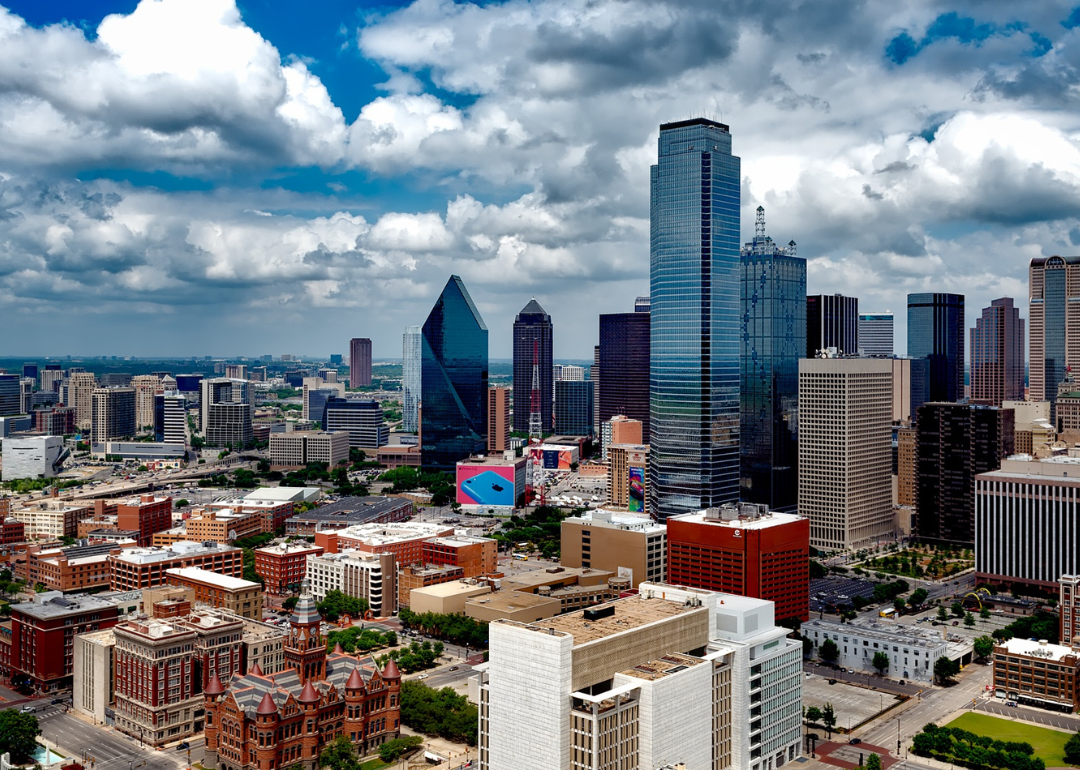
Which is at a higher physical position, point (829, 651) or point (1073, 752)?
point (829, 651)

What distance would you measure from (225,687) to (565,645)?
2738 centimetres

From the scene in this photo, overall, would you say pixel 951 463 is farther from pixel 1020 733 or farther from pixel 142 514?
pixel 142 514

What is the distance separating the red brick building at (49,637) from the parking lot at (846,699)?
50339 mm

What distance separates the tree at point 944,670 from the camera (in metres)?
70.4

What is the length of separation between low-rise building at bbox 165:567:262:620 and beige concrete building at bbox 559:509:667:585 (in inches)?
1258

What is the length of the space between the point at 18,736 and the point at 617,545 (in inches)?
2142

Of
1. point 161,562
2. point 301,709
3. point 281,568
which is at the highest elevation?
point 161,562

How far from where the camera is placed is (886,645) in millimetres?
72875

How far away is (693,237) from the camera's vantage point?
11462 cm

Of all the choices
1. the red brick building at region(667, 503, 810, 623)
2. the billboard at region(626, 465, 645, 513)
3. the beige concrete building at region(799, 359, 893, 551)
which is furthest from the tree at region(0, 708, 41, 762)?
the beige concrete building at region(799, 359, 893, 551)

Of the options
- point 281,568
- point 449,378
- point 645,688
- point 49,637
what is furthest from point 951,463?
point 49,637

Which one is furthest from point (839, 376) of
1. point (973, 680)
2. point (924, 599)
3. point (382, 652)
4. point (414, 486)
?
point (414, 486)

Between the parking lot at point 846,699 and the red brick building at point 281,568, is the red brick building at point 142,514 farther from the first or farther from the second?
the parking lot at point 846,699

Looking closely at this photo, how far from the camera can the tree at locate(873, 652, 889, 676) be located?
2844 inches
